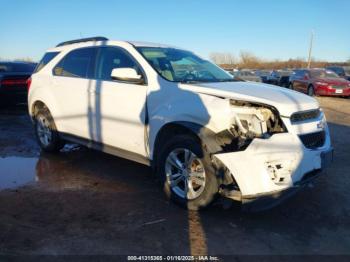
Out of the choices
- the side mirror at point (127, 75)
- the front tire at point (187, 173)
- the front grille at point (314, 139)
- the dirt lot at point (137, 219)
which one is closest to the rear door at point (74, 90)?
the dirt lot at point (137, 219)

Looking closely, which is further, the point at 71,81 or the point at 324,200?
the point at 71,81

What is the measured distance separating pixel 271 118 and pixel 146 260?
1.91m

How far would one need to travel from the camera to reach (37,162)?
6.36 metres

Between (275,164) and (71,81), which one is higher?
(71,81)

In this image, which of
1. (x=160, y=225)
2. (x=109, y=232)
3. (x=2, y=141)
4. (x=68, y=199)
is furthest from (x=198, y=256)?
(x=2, y=141)

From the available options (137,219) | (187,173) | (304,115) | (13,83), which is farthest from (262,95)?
(13,83)

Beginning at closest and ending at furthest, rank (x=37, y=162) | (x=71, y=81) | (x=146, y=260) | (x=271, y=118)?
(x=146, y=260), (x=271, y=118), (x=71, y=81), (x=37, y=162)

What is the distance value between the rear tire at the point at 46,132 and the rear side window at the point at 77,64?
31.3 inches

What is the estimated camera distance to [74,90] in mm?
5770

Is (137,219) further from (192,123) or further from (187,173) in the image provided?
(192,123)

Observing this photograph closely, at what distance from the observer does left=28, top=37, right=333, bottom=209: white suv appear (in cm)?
378

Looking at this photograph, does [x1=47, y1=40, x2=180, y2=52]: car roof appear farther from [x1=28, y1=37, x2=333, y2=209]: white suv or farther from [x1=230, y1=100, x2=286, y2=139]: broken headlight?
[x1=230, y1=100, x2=286, y2=139]: broken headlight

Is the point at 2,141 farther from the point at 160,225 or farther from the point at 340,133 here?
the point at 340,133

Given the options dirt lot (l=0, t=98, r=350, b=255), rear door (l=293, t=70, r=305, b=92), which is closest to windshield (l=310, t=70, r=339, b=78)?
rear door (l=293, t=70, r=305, b=92)
